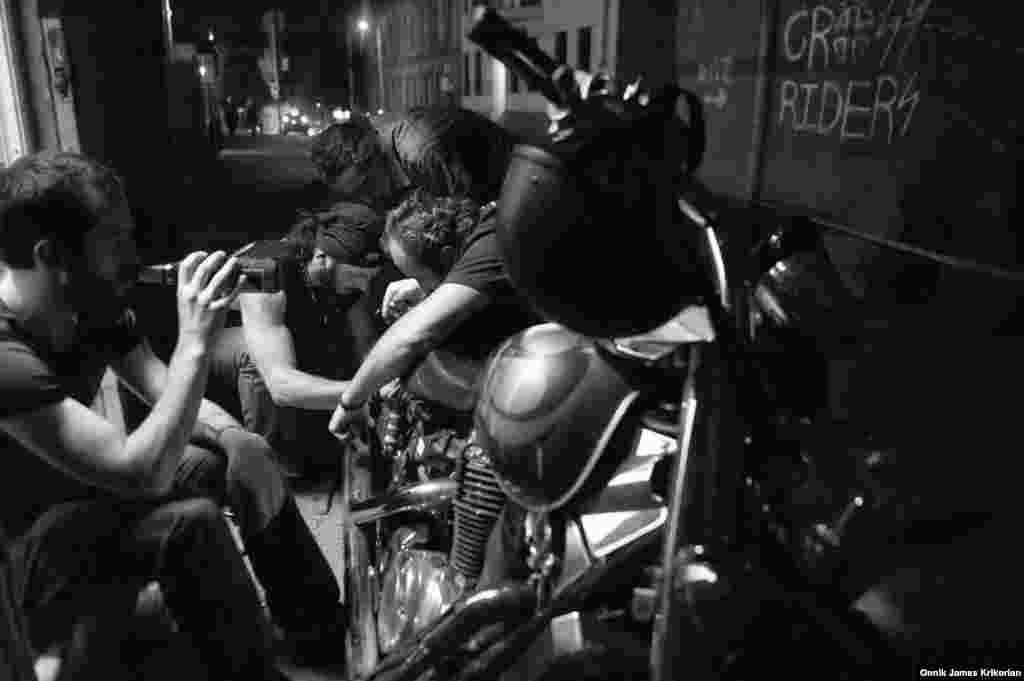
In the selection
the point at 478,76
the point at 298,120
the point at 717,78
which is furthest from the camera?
the point at 298,120

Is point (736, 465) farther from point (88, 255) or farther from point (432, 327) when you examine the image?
point (88, 255)

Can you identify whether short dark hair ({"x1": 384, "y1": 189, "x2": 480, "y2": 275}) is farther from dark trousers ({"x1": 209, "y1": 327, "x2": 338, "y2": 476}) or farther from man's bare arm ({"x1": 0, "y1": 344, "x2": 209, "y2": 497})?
dark trousers ({"x1": 209, "y1": 327, "x2": 338, "y2": 476})

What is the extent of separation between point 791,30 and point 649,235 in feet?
8.63

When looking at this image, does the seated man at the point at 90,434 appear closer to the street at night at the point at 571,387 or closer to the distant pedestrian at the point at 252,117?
the street at night at the point at 571,387

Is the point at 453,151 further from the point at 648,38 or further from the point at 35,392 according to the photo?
the point at 648,38

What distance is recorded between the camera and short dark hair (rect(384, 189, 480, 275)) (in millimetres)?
2221

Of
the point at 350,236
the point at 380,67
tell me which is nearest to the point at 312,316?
the point at 350,236

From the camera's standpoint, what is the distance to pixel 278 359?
103 inches

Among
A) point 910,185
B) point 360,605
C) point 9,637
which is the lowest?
point 360,605

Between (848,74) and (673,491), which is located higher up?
(848,74)

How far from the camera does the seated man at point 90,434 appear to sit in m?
1.69

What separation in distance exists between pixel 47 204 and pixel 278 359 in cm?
98

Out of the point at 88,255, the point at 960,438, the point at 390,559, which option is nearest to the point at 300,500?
the point at 390,559

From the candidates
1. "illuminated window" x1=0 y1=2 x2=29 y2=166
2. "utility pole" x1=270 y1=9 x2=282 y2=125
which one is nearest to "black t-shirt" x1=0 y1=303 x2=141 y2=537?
"illuminated window" x1=0 y1=2 x2=29 y2=166
